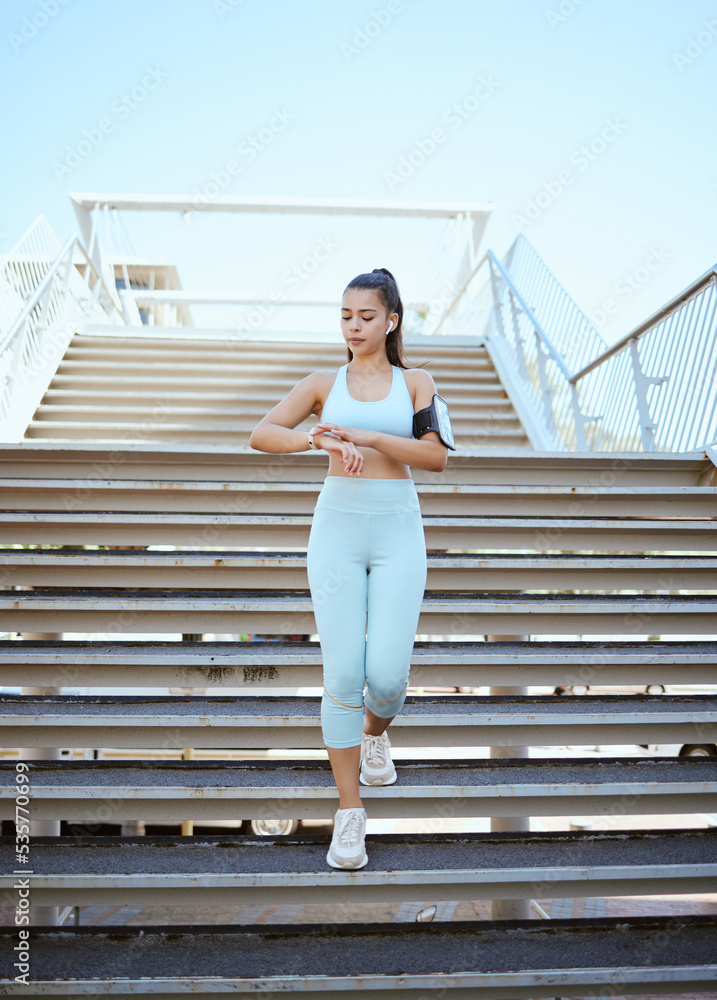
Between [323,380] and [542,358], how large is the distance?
16.6ft

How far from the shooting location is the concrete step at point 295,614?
10.7ft

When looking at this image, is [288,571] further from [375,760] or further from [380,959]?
[380,959]

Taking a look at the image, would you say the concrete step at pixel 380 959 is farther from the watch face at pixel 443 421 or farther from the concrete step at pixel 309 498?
the concrete step at pixel 309 498

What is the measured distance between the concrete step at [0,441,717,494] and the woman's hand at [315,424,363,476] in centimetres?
209

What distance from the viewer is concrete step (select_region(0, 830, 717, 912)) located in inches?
91.0

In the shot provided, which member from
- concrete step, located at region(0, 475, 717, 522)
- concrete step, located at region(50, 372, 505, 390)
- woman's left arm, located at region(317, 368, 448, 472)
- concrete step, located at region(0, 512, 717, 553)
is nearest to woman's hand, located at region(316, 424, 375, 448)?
woman's left arm, located at region(317, 368, 448, 472)

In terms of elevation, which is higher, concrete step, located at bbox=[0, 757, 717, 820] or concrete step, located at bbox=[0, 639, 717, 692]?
concrete step, located at bbox=[0, 639, 717, 692]

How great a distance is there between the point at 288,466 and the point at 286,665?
5.10 feet

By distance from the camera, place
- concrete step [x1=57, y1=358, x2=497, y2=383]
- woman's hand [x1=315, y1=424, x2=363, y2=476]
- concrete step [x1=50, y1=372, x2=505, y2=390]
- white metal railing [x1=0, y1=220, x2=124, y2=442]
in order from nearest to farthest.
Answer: woman's hand [x1=315, y1=424, x2=363, y2=476] < white metal railing [x1=0, y1=220, x2=124, y2=442] < concrete step [x1=50, y1=372, x2=505, y2=390] < concrete step [x1=57, y1=358, x2=497, y2=383]

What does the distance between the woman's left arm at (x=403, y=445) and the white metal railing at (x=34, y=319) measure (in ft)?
15.1

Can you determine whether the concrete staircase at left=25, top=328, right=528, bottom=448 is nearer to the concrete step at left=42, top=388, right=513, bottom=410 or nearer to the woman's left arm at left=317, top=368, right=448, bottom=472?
the concrete step at left=42, top=388, right=513, bottom=410

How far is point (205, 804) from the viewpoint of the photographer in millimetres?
2609

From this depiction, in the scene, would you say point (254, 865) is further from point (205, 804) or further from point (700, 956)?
point (700, 956)

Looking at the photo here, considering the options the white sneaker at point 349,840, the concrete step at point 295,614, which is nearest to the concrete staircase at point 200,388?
the concrete step at point 295,614
